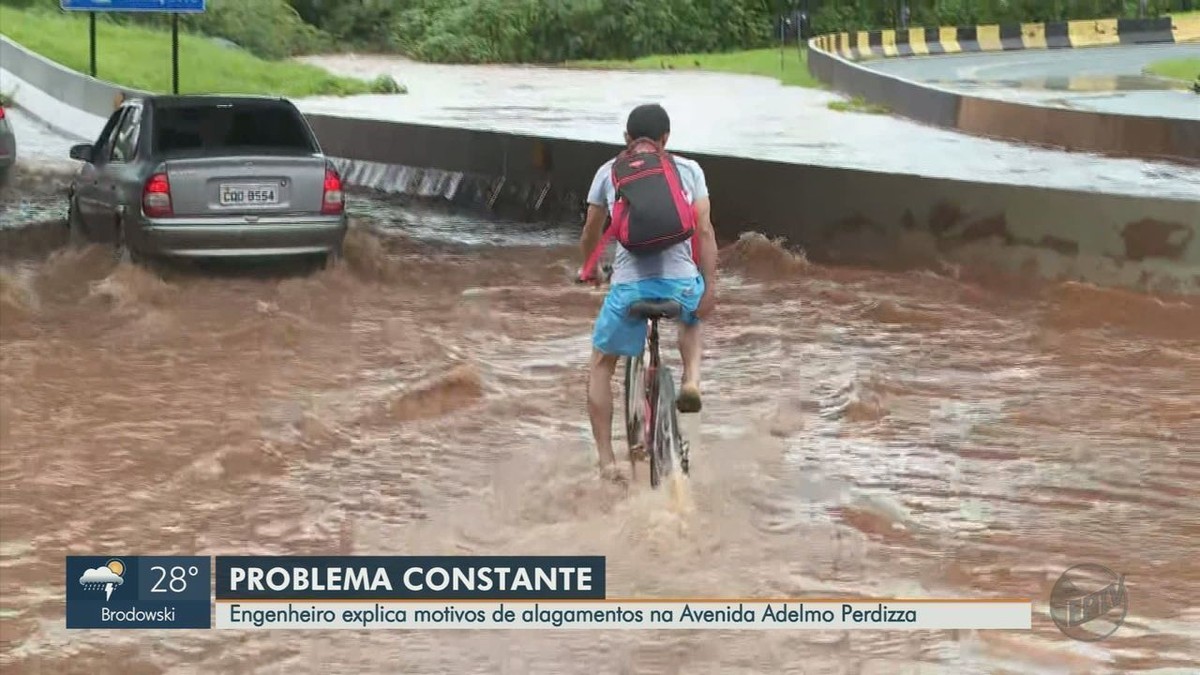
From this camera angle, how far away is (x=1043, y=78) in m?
36.7

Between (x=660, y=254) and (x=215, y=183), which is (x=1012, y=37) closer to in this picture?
(x=215, y=183)

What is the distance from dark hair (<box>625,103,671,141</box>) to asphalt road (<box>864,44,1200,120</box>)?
790 inches

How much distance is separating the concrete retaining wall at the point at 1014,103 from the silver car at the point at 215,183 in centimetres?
1340

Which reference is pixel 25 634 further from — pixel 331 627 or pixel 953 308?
pixel 953 308

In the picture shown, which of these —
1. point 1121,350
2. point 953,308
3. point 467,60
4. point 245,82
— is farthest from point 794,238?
point 467,60

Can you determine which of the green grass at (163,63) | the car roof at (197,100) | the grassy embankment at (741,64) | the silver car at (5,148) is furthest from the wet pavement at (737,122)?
the silver car at (5,148)

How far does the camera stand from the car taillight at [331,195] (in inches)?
501

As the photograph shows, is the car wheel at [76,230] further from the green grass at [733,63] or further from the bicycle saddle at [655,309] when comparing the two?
the green grass at [733,63]

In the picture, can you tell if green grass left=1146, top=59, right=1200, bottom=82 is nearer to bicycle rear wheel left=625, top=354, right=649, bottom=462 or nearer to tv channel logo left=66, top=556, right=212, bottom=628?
bicycle rear wheel left=625, top=354, right=649, bottom=462

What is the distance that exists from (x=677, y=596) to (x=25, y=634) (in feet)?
7.22

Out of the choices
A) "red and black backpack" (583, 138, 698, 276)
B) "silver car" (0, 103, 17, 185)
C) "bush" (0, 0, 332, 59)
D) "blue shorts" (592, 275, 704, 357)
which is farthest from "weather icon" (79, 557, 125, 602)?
"bush" (0, 0, 332, 59)

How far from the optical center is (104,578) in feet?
19.8

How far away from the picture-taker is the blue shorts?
21.6 feet

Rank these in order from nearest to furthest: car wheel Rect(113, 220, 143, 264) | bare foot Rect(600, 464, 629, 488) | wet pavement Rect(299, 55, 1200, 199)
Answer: bare foot Rect(600, 464, 629, 488) < car wheel Rect(113, 220, 143, 264) < wet pavement Rect(299, 55, 1200, 199)
